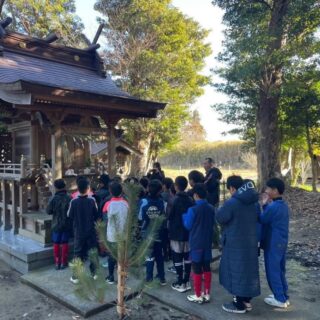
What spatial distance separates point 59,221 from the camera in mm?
5059

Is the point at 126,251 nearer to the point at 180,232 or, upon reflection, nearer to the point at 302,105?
the point at 180,232

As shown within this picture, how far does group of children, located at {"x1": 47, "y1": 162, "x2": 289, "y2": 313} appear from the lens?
3580 millimetres

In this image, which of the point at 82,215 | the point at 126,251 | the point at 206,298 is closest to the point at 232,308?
the point at 206,298

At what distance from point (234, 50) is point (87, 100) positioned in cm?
652

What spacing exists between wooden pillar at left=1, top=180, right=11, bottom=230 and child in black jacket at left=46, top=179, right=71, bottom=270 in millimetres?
2337

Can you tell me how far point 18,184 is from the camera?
6.52 meters

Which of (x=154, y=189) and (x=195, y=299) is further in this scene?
(x=154, y=189)

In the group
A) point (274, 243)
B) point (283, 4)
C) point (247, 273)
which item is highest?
point (283, 4)

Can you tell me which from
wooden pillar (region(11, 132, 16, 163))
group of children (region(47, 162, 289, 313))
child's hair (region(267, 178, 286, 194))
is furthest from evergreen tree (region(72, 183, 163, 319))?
wooden pillar (region(11, 132, 16, 163))

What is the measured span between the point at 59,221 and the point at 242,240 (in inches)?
116

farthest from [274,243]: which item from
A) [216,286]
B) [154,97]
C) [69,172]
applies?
[154,97]

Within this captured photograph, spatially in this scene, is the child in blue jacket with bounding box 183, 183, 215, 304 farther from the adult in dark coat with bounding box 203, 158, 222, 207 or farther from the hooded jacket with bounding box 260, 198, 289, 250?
the adult in dark coat with bounding box 203, 158, 222, 207

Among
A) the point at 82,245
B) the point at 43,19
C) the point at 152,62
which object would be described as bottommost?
the point at 82,245

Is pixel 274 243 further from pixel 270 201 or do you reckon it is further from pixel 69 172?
pixel 69 172
